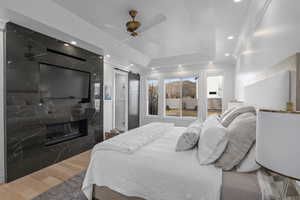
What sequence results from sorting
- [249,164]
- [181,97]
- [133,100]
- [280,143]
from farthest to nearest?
[133,100] < [181,97] < [249,164] < [280,143]

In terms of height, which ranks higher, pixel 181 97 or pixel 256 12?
pixel 256 12

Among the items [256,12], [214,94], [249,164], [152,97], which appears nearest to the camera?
[249,164]

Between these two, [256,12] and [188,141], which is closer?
[188,141]

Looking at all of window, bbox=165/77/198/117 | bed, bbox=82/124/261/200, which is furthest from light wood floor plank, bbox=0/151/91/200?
window, bbox=165/77/198/117

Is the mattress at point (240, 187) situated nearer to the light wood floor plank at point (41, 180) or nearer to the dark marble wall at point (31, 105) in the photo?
the light wood floor plank at point (41, 180)

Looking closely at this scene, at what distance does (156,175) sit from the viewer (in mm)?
1252

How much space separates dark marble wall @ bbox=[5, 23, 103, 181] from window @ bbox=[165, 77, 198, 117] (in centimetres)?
354

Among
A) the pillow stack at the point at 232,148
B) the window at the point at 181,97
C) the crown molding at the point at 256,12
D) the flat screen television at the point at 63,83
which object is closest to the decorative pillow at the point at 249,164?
the pillow stack at the point at 232,148

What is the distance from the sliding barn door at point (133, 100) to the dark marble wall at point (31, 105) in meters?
2.39

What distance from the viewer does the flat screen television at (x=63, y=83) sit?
2.61m

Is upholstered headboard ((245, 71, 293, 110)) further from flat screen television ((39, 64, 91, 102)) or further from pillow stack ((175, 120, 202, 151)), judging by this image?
flat screen television ((39, 64, 91, 102))

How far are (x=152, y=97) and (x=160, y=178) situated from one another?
16.0ft

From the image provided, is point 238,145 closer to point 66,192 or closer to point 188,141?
point 188,141

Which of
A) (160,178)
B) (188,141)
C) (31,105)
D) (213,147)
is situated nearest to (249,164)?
(213,147)
